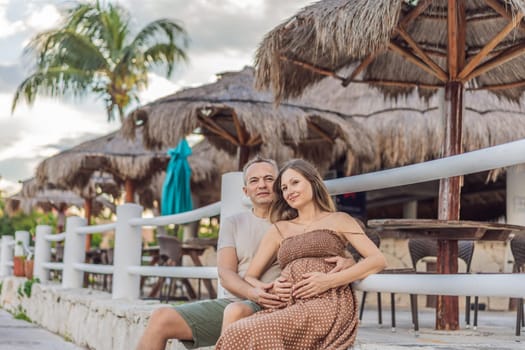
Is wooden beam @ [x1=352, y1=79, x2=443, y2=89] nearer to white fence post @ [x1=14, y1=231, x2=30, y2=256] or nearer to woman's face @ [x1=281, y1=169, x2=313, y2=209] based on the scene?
woman's face @ [x1=281, y1=169, x2=313, y2=209]

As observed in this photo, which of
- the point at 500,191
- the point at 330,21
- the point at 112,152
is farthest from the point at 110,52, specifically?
the point at 330,21

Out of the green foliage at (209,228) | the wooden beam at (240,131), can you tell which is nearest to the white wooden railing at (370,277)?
the wooden beam at (240,131)

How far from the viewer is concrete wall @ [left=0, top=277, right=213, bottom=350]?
15.2 feet

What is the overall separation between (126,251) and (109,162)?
23.6ft

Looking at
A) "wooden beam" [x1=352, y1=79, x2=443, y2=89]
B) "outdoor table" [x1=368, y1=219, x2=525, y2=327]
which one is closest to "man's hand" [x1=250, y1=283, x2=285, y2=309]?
"outdoor table" [x1=368, y1=219, x2=525, y2=327]

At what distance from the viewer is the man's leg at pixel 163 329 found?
3.21 m

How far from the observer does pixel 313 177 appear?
10.1 feet

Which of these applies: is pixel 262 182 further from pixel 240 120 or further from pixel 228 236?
pixel 240 120

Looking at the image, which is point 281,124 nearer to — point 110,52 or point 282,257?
point 282,257

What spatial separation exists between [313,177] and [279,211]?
0.23 m

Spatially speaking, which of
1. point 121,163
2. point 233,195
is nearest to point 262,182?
point 233,195

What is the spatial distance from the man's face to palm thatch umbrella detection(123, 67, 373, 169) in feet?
18.2

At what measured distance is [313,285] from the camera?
2748 mm

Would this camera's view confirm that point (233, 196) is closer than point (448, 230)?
Yes
